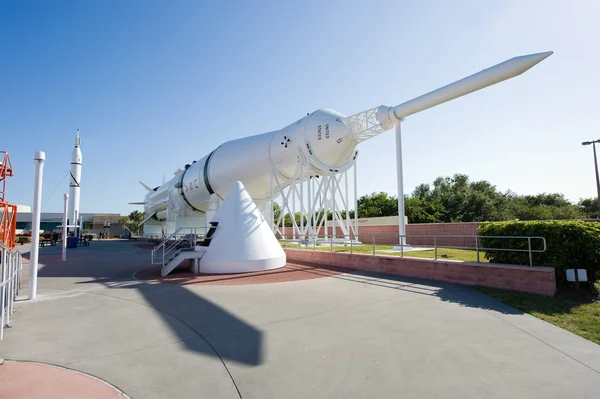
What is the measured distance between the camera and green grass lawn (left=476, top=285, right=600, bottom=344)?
519cm

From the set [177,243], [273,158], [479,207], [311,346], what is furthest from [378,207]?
[311,346]

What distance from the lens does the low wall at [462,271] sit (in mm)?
7277

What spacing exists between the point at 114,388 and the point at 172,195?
28461 mm

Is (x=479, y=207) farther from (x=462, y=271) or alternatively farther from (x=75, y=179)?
(x=75, y=179)

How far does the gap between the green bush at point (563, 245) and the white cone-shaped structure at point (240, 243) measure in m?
8.37

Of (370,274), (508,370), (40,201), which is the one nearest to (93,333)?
(40,201)

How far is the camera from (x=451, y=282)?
9109 mm

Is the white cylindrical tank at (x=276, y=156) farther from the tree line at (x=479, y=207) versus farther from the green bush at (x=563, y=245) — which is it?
the tree line at (x=479, y=207)

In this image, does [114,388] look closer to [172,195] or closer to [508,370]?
[508,370]

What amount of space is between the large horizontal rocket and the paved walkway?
7759mm

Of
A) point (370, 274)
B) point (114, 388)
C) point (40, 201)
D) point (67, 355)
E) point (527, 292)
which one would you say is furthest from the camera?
point (370, 274)

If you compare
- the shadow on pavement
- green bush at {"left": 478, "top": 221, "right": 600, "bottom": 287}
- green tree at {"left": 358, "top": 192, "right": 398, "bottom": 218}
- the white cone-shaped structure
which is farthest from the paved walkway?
green tree at {"left": 358, "top": 192, "right": 398, "bottom": 218}

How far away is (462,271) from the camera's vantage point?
887 centimetres

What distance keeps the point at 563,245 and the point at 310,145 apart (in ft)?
38.4
